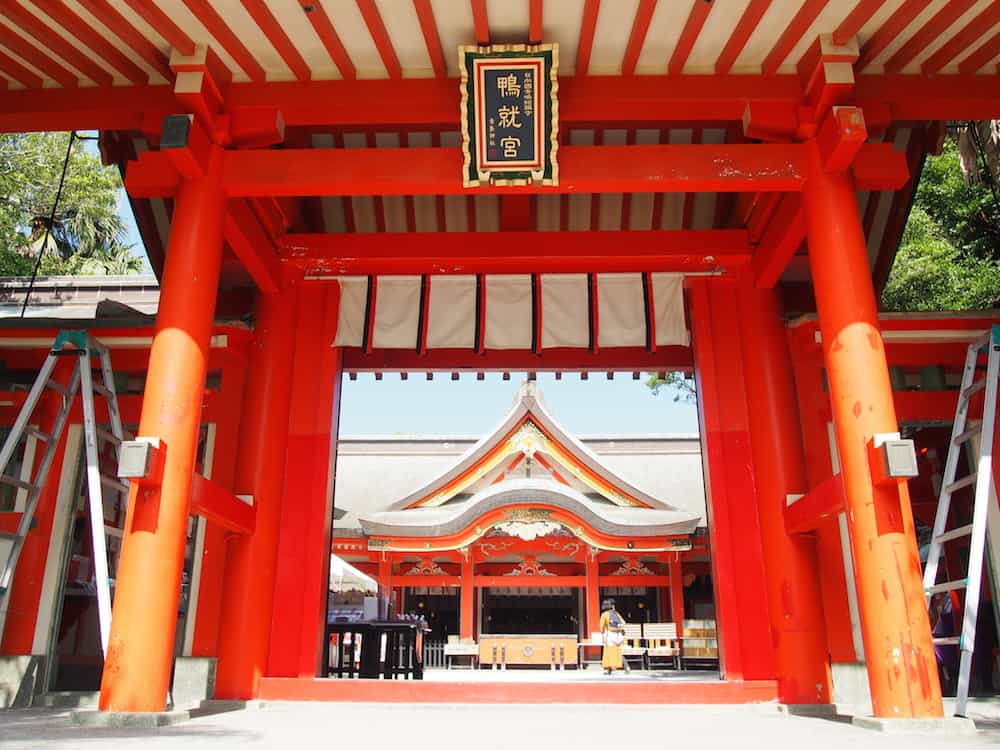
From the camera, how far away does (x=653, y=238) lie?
6.65 m

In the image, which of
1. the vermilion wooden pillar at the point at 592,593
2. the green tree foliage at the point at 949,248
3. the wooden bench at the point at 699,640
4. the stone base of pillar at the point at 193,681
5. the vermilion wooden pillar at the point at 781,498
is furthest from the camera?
the vermilion wooden pillar at the point at 592,593

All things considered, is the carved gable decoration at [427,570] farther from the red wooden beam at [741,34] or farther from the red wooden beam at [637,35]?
the red wooden beam at [741,34]

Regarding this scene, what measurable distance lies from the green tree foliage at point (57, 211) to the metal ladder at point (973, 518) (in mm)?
7998

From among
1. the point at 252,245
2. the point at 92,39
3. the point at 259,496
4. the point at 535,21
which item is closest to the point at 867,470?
the point at 535,21

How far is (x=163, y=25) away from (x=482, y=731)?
→ 4.28 m

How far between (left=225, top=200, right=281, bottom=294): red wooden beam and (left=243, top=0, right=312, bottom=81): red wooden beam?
1.07 m

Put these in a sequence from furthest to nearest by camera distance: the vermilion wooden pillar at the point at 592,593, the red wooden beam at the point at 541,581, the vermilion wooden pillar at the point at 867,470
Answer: the red wooden beam at the point at 541,581, the vermilion wooden pillar at the point at 592,593, the vermilion wooden pillar at the point at 867,470

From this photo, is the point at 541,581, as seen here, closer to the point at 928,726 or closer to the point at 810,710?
the point at 810,710

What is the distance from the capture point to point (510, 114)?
5031 millimetres

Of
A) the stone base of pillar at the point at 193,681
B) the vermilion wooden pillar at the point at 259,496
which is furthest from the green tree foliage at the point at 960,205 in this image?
the stone base of pillar at the point at 193,681

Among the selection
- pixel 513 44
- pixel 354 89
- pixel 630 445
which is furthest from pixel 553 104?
pixel 630 445

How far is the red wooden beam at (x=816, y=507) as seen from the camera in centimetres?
489

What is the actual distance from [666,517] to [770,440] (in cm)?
744

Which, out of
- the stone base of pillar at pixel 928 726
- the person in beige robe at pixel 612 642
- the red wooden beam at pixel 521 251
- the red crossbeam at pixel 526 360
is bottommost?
the stone base of pillar at pixel 928 726
